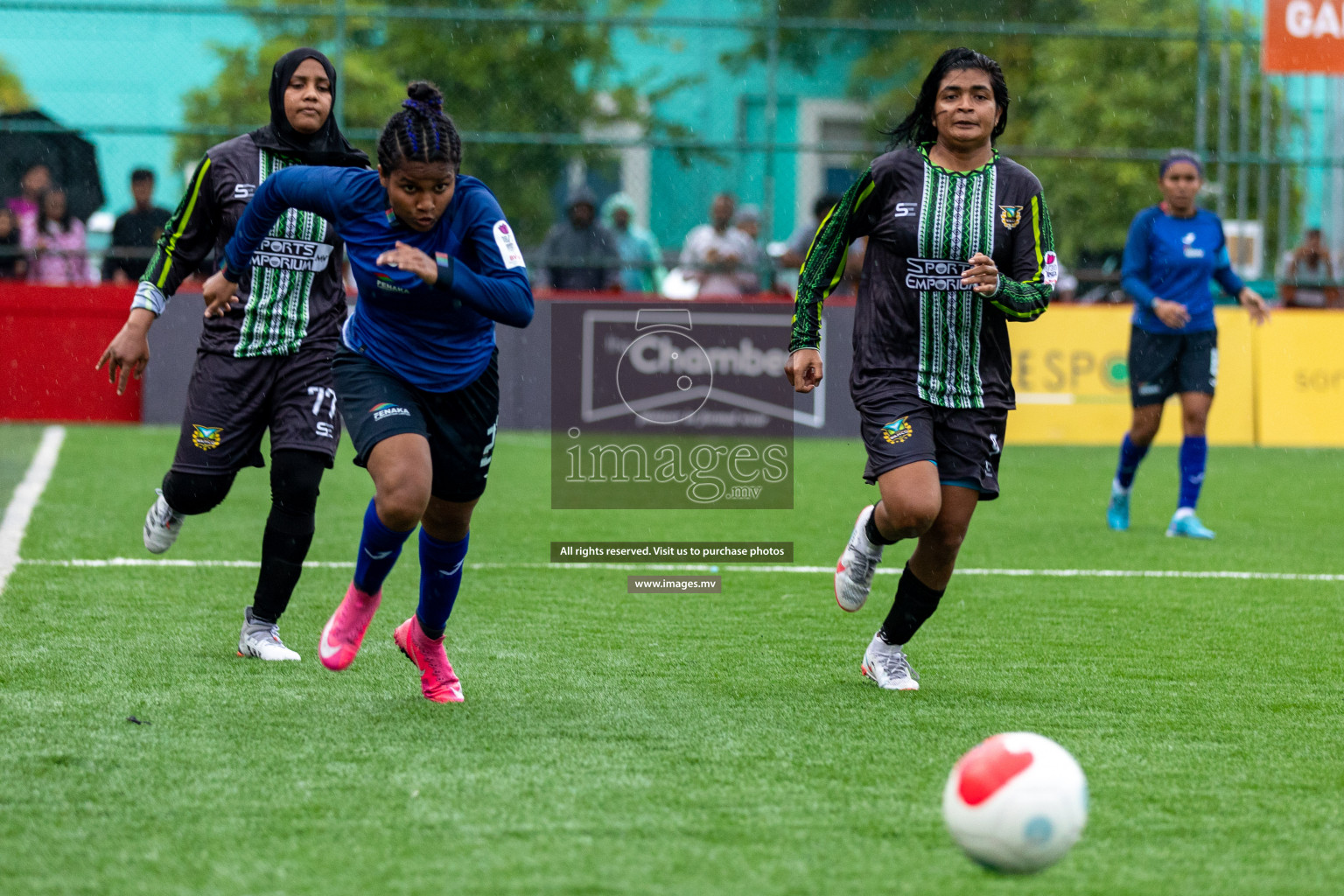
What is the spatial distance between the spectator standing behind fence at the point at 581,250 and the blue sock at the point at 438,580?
11169 mm

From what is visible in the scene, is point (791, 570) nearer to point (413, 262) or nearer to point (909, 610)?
point (909, 610)

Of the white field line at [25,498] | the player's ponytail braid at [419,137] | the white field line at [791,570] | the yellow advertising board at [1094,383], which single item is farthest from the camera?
the yellow advertising board at [1094,383]

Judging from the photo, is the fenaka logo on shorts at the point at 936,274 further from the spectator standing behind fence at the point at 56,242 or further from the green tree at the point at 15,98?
the green tree at the point at 15,98

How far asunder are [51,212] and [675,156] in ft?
19.4

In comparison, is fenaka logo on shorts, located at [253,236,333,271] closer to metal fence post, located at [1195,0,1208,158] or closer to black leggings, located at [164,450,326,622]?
black leggings, located at [164,450,326,622]

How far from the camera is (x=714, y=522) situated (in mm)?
10273

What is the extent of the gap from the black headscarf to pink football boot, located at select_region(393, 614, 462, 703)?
1714 millimetres

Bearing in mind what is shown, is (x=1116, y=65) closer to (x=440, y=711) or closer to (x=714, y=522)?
(x=714, y=522)

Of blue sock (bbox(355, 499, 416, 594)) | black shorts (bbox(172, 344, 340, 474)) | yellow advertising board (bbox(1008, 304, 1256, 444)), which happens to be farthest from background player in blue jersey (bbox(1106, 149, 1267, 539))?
blue sock (bbox(355, 499, 416, 594))

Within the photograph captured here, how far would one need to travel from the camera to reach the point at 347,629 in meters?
5.11

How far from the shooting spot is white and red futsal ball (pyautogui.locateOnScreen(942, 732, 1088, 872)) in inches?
A: 130

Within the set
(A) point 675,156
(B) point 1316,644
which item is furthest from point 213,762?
(A) point 675,156

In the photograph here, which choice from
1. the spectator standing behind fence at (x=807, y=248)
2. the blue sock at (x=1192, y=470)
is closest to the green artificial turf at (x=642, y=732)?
the blue sock at (x=1192, y=470)

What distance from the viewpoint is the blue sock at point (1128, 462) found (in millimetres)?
10344
